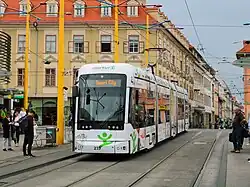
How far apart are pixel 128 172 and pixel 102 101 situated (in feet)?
13.0

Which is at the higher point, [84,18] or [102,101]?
[84,18]

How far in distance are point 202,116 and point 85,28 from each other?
153ft

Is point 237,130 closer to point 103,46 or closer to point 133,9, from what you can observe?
point 103,46

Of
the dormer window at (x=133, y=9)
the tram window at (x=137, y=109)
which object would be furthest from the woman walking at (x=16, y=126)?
the dormer window at (x=133, y=9)

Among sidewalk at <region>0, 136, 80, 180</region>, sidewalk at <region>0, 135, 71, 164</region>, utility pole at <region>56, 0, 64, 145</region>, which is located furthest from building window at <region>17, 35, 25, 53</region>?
sidewalk at <region>0, 136, 80, 180</region>

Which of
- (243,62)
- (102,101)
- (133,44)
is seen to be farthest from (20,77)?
(243,62)

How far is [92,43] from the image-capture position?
5828 cm

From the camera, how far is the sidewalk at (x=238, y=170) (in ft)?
42.0

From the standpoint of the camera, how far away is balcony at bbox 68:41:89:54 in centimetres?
5809

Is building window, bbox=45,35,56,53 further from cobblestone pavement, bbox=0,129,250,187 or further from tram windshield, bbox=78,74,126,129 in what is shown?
tram windshield, bbox=78,74,126,129

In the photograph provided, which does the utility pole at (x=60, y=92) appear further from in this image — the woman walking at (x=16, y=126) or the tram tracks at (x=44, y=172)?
the tram tracks at (x=44, y=172)

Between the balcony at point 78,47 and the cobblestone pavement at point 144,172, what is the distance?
125 feet

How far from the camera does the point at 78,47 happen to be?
58.2 m

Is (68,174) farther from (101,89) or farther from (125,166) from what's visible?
(101,89)
